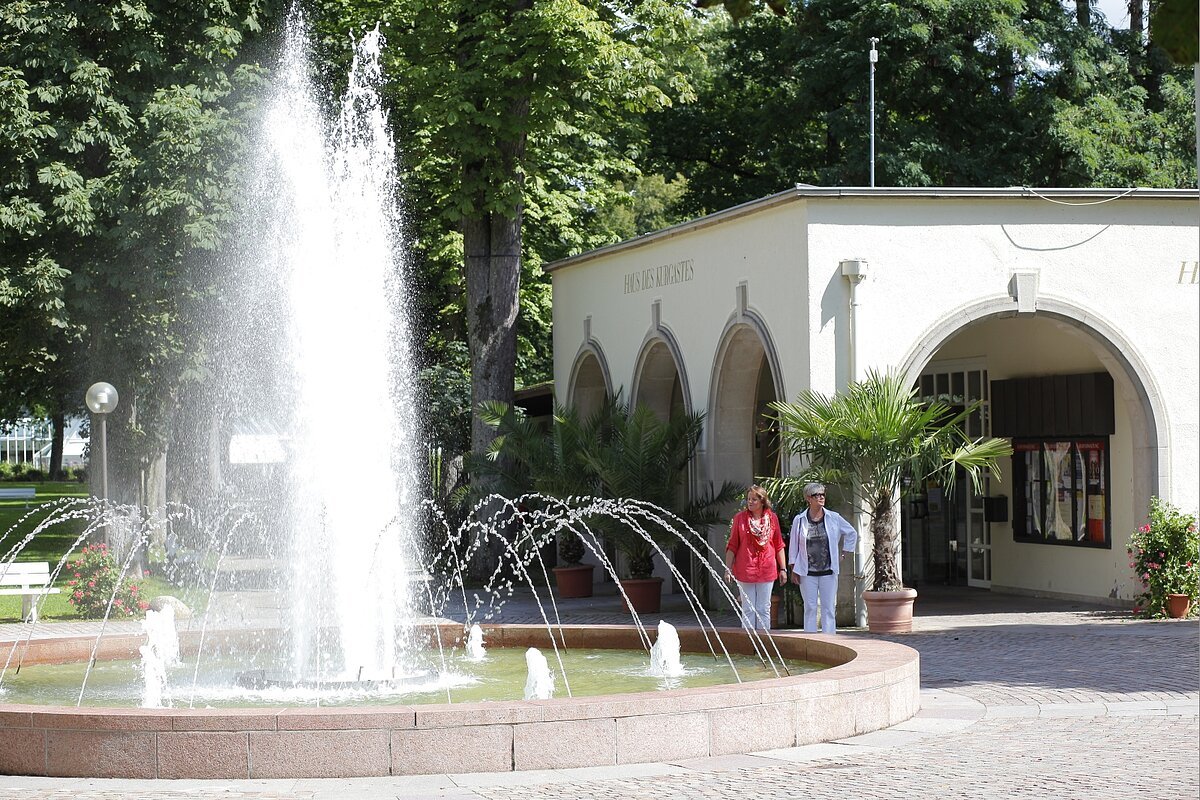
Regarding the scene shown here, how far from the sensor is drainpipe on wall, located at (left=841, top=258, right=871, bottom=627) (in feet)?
58.1

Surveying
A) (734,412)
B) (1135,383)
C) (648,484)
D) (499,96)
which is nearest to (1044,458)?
(1135,383)

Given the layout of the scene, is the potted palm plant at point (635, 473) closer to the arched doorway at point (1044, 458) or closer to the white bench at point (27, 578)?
the arched doorway at point (1044, 458)

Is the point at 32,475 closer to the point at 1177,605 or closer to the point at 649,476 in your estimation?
the point at 649,476

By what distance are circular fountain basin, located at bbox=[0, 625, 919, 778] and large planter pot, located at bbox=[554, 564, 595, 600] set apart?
44.1 feet

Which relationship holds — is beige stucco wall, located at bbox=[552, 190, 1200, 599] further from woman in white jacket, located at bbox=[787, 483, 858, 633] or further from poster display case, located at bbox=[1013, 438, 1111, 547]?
woman in white jacket, located at bbox=[787, 483, 858, 633]

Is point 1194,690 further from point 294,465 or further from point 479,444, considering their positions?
point 479,444

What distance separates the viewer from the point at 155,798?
820 centimetres

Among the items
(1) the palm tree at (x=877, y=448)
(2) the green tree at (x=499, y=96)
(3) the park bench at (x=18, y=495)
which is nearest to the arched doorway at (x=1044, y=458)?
(1) the palm tree at (x=877, y=448)

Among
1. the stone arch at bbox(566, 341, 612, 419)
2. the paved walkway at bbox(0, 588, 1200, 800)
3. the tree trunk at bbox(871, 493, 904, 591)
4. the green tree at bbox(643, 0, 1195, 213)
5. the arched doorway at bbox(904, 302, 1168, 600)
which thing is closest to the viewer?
the paved walkway at bbox(0, 588, 1200, 800)

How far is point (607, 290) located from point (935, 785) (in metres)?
16.4

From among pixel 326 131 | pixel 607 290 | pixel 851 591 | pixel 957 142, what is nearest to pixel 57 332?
pixel 326 131

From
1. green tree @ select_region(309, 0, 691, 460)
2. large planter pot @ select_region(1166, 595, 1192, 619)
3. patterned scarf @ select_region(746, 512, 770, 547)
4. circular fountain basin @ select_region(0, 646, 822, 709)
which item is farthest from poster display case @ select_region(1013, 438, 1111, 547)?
green tree @ select_region(309, 0, 691, 460)

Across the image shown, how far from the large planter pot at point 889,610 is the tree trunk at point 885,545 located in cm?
26

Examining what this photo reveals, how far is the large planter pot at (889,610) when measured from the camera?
16594mm
